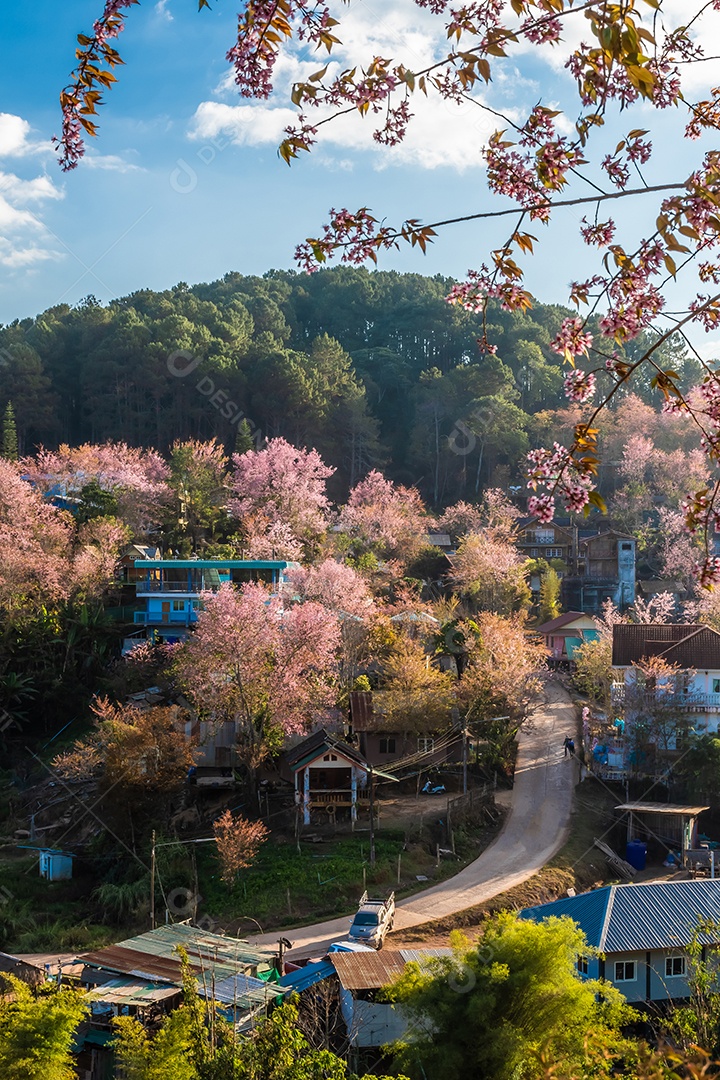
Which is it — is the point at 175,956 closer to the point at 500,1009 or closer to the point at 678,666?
the point at 500,1009

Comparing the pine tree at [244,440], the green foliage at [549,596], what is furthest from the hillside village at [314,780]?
the pine tree at [244,440]

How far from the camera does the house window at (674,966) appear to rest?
1465 cm

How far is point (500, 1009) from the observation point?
31.9 feet

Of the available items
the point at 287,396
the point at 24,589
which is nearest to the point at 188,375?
the point at 287,396

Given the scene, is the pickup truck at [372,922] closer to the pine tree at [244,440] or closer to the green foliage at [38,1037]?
the green foliage at [38,1037]

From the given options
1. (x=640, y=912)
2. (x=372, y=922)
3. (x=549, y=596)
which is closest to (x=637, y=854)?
(x=640, y=912)

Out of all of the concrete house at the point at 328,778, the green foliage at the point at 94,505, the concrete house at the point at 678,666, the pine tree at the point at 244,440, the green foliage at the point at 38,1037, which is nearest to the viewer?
the green foliage at the point at 38,1037

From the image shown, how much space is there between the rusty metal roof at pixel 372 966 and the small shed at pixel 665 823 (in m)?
8.29

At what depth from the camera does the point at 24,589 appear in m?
25.7

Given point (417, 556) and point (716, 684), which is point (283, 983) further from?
point (417, 556)

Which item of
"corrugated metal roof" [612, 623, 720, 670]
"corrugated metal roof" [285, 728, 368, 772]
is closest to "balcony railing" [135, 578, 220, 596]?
"corrugated metal roof" [285, 728, 368, 772]

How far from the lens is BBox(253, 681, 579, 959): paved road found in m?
16.8

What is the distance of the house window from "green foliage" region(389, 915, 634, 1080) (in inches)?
179

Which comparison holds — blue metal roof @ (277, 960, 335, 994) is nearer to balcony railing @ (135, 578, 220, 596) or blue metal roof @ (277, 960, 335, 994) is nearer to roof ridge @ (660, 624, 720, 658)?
roof ridge @ (660, 624, 720, 658)
